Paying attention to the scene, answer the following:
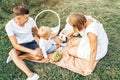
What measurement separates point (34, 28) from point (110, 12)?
2188mm

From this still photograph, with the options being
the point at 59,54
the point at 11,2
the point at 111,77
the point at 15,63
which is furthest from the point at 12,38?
the point at 11,2

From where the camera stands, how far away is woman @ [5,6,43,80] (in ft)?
17.7

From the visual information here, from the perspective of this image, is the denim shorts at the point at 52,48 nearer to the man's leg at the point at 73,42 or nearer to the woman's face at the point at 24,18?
the man's leg at the point at 73,42

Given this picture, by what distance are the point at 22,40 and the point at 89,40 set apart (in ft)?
3.95

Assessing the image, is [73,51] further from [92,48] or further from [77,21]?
[77,21]

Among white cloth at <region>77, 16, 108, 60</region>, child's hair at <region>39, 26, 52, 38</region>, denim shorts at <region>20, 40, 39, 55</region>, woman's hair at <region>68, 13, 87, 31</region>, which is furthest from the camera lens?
denim shorts at <region>20, 40, 39, 55</region>

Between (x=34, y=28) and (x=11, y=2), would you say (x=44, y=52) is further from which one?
(x=11, y=2)

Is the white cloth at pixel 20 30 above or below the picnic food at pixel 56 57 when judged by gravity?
above

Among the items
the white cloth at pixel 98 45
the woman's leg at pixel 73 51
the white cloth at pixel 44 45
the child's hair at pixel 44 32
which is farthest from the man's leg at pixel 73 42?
the child's hair at pixel 44 32

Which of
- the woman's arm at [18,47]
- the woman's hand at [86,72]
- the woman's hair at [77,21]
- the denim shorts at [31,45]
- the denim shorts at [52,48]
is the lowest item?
the woman's hand at [86,72]

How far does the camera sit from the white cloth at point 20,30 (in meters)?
5.43

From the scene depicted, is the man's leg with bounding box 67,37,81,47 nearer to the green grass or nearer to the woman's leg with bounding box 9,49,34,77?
the green grass

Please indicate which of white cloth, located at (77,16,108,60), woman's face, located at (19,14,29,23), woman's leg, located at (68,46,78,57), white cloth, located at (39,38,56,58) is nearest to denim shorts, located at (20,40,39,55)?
white cloth, located at (39,38,56,58)

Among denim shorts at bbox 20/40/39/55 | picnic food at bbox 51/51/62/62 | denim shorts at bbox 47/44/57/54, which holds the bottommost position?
picnic food at bbox 51/51/62/62
